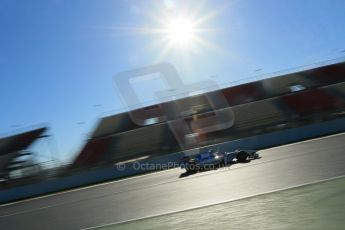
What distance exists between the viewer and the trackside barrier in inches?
1492

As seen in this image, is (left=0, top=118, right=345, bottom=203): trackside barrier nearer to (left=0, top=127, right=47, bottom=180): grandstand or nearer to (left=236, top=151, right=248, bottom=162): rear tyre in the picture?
(left=0, top=127, right=47, bottom=180): grandstand

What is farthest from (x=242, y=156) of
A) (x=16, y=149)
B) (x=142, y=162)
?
(x=16, y=149)

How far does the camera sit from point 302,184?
35.0 ft

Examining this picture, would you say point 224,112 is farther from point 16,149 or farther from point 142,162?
point 16,149

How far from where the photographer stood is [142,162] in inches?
1527

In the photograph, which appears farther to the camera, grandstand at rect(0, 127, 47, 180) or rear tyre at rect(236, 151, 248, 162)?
grandstand at rect(0, 127, 47, 180)

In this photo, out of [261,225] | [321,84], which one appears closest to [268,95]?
[321,84]

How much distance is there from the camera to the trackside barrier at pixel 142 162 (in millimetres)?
37906

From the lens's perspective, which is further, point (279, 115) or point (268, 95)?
point (268, 95)

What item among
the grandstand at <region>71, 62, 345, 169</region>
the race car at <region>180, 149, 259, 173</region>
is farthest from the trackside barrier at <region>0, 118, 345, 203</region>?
the race car at <region>180, 149, 259, 173</region>

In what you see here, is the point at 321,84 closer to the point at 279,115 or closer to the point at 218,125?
the point at 279,115

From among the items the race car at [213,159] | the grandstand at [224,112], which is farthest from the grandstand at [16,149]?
the race car at [213,159]

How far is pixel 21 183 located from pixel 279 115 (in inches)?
900

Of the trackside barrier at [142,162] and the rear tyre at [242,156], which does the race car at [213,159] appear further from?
the trackside barrier at [142,162]
